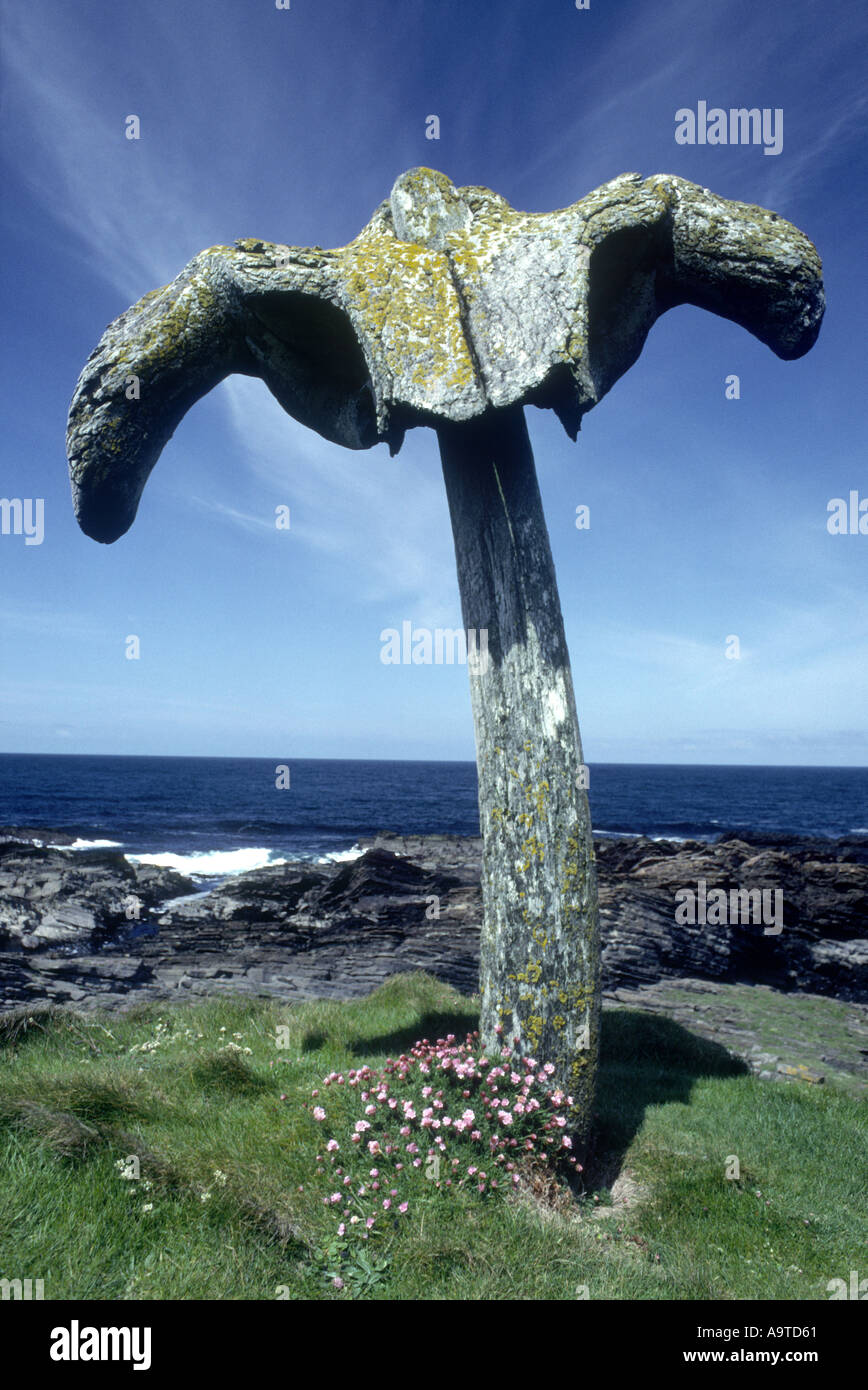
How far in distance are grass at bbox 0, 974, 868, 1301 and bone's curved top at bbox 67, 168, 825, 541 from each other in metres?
4.58

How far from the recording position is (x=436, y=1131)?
467cm

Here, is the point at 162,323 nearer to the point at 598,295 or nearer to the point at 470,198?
the point at 470,198

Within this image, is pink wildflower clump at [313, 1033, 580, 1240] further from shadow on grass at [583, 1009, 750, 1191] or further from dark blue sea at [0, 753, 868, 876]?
dark blue sea at [0, 753, 868, 876]

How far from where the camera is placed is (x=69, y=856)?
26328 mm

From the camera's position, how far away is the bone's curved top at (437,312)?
4.89 meters

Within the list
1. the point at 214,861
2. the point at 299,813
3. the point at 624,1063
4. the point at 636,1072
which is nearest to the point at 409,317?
the point at 636,1072

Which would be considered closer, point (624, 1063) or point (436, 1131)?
point (436, 1131)

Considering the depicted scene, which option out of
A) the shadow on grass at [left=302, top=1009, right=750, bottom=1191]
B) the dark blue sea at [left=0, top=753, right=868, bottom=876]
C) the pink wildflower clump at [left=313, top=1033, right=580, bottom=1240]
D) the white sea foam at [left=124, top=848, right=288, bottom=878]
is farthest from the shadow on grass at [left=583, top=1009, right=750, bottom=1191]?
the dark blue sea at [left=0, top=753, right=868, bottom=876]

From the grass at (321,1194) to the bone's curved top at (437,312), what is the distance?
4578mm

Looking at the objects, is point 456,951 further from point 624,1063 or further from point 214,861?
point 214,861

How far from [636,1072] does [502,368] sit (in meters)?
7.15

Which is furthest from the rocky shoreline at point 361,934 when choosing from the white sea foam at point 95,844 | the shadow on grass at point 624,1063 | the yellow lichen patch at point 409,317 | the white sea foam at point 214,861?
the white sea foam at point 95,844

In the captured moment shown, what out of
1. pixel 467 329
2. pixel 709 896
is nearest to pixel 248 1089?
pixel 467 329
